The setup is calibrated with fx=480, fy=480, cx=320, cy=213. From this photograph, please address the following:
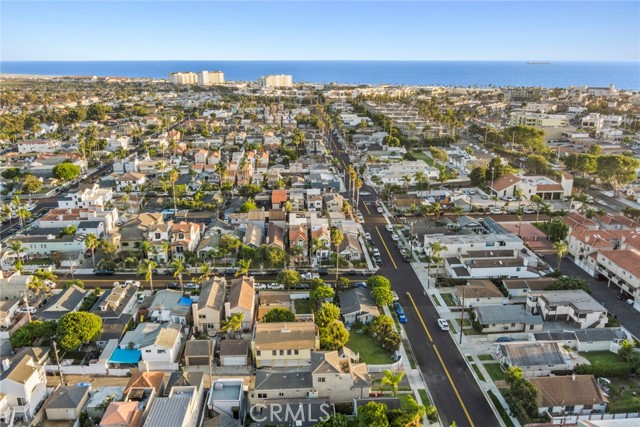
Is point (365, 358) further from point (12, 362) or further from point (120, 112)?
point (120, 112)

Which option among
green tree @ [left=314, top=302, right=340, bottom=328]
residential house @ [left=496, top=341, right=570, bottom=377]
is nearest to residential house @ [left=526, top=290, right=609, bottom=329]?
residential house @ [left=496, top=341, right=570, bottom=377]

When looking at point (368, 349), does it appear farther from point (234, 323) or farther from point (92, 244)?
point (92, 244)

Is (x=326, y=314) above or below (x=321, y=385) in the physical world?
above

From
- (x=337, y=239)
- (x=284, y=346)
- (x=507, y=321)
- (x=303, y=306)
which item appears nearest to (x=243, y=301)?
(x=303, y=306)

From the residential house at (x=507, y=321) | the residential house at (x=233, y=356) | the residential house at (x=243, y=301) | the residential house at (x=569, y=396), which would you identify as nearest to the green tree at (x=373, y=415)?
the residential house at (x=569, y=396)

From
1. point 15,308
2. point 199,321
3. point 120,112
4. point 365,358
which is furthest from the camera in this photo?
point 120,112

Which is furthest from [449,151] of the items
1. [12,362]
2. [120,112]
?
[120,112]
